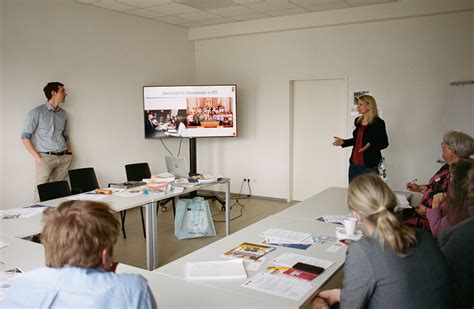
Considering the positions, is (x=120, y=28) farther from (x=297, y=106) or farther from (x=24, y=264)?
(x=24, y=264)

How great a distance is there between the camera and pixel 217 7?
5.92 m

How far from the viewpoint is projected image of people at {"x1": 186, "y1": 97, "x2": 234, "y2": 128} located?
641 centimetres

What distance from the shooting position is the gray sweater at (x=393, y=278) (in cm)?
154

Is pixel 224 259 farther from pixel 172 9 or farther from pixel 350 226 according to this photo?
pixel 172 9

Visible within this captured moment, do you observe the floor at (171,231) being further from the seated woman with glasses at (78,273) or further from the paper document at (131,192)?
the seated woman with glasses at (78,273)

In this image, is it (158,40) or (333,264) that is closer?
(333,264)

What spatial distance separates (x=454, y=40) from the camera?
5.45m

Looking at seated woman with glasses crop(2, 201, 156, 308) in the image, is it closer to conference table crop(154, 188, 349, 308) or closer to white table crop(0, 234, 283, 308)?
white table crop(0, 234, 283, 308)

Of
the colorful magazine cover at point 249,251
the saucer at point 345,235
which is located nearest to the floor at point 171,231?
the colorful magazine cover at point 249,251

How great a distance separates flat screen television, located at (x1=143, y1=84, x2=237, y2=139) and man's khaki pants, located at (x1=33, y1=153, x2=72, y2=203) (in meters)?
1.44

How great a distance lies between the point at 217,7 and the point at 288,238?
13.9 ft

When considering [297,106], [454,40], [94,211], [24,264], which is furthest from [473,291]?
[297,106]

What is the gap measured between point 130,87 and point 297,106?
8.57 ft

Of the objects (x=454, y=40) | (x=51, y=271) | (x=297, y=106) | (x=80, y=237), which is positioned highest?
(x=454, y=40)
